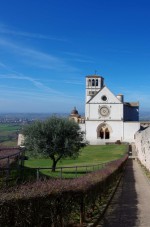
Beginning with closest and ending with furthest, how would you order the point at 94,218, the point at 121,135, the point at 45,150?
the point at 94,218 → the point at 45,150 → the point at 121,135

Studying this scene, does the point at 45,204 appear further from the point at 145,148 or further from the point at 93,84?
the point at 93,84

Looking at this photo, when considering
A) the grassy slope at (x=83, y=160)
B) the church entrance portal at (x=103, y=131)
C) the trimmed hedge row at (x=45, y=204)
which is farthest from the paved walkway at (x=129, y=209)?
the church entrance portal at (x=103, y=131)

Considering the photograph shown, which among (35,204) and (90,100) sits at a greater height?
(90,100)

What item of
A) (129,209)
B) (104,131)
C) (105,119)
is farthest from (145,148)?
(104,131)

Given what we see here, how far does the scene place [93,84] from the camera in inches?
3873

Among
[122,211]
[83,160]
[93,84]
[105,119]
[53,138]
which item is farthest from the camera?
[93,84]

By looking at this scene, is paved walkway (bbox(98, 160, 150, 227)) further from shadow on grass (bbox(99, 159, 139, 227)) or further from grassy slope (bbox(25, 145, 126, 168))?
grassy slope (bbox(25, 145, 126, 168))

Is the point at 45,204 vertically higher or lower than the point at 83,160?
higher

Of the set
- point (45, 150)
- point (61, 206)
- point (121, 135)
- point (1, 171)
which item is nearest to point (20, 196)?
point (61, 206)

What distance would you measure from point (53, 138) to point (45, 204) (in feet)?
104

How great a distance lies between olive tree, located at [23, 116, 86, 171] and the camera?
40.6 metres

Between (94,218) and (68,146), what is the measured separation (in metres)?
28.1

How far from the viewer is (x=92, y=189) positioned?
1296cm

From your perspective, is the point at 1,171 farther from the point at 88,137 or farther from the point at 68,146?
the point at 88,137
